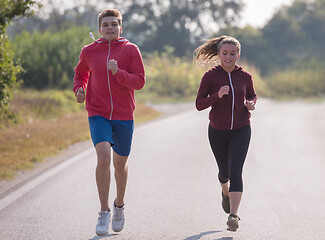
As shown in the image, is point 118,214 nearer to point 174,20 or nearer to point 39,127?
point 39,127

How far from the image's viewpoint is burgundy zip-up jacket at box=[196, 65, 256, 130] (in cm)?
503

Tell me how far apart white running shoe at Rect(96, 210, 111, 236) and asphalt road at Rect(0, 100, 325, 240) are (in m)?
0.20

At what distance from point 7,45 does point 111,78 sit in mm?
5621

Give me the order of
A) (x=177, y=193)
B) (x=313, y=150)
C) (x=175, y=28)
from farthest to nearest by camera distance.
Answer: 1. (x=175, y=28)
2. (x=313, y=150)
3. (x=177, y=193)

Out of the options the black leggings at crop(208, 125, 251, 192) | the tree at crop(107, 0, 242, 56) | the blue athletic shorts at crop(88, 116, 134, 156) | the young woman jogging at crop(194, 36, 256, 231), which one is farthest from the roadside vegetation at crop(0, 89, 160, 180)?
the tree at crop(107, 0, 242, 56)

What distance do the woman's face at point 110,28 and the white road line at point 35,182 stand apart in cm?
231

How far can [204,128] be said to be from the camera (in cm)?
1517

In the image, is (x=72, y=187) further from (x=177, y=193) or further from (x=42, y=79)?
(x=42, y=79)

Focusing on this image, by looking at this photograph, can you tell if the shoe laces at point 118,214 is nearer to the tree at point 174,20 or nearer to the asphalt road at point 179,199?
the asphalt road at point 179,199

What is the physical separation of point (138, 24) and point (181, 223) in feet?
175

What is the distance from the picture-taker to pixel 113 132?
504 cm

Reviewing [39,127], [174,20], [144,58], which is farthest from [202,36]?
[39,127]

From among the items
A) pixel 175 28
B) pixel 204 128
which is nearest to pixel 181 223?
pixel 204 128

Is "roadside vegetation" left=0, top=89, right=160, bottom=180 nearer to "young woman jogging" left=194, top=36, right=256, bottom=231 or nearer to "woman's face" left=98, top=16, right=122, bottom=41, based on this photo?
"woman's face" left=98, top=16, right=122, bottom=41
